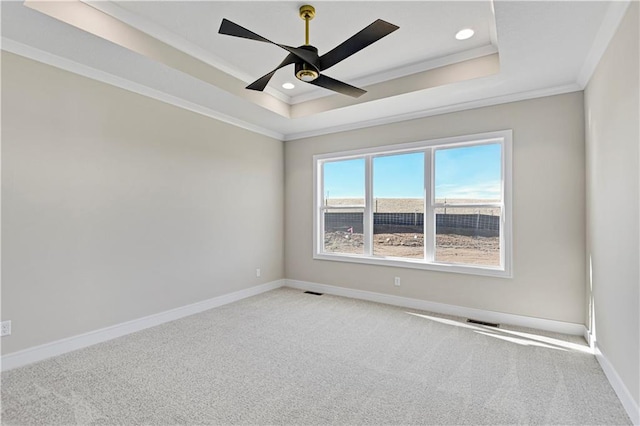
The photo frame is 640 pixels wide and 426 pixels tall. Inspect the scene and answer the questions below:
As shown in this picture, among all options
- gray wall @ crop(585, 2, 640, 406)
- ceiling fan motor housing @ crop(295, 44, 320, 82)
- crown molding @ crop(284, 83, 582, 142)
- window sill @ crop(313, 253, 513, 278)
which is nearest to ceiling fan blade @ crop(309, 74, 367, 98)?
ceiling fan motor housing @ crop(295, 44, 320, 82)

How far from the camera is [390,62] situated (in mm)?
3439

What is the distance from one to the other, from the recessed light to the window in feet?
4.25

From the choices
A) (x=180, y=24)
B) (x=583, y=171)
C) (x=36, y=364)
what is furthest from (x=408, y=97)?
(x=36, y=364)

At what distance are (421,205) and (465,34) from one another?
2.15m

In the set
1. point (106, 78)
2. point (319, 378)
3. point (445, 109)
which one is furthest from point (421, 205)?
point (106, 78)

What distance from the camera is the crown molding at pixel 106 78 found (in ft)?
8.55

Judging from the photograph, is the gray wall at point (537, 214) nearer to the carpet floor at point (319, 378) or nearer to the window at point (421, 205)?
the window at point (421, 205)

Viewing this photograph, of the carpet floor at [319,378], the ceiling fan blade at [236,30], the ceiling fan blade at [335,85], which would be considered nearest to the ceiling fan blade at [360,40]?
the ceiling fan blade at [335,85]

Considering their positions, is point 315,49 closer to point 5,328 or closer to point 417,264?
point 417,264

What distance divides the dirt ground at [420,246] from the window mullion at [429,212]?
76mm

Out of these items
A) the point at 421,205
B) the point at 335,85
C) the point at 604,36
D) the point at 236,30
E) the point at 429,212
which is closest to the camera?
the point at 236,30

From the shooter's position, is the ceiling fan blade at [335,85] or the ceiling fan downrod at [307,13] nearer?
Result: the ceiling fan downrod at [307,13]

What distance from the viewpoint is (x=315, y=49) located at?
231 cm

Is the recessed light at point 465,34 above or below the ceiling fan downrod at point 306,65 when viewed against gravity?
above
